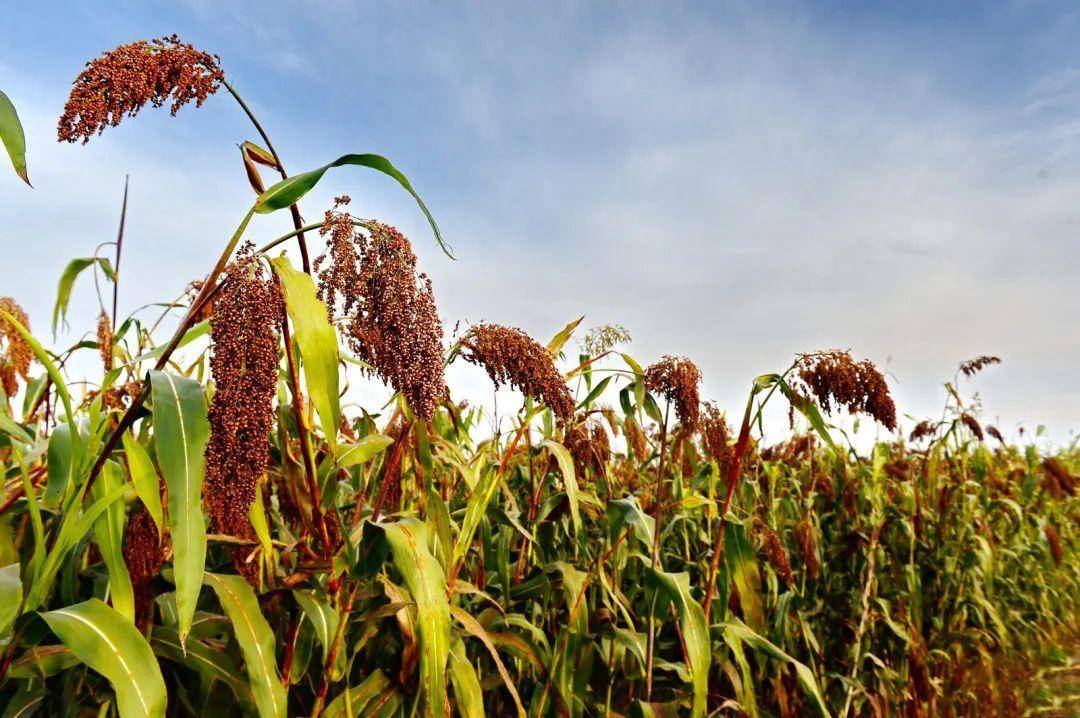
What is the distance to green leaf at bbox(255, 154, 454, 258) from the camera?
1447 millimetres

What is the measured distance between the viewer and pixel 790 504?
4832mm

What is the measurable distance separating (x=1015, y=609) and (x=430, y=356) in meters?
6.11

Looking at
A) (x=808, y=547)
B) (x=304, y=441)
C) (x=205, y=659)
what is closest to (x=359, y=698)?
(x=205, y=659)

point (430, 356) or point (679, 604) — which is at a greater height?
point (430, 356)

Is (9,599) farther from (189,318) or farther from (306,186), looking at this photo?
(306,186)

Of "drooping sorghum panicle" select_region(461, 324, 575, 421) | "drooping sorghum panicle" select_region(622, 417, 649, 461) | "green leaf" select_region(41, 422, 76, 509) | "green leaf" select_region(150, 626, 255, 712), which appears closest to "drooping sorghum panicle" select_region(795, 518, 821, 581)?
"drooping sorghum panicle" select_region(622, 417, 649, 461)

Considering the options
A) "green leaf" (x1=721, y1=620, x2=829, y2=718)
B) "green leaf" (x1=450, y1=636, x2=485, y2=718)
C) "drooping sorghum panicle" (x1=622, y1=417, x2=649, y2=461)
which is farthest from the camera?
"drooping sorghum panicle" (x1=622, y1=417, x2=649, y2=461)

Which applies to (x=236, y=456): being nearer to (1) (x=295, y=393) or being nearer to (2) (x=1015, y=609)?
(1) (x=295, y=393)

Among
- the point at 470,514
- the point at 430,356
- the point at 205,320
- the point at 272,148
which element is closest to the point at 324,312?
the point at 430,356

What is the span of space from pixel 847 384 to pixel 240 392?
1.80 metres

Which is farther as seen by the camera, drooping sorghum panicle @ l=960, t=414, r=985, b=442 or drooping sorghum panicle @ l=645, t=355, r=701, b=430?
drooping sorghum panicle @ l=960, t=414, r=985, b=442

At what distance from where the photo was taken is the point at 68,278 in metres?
2.68

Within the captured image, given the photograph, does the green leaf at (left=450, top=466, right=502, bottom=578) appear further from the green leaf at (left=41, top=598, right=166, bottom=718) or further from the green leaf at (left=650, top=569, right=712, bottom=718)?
the green leaf at (left=41, top=598, right=166, bottom=718)

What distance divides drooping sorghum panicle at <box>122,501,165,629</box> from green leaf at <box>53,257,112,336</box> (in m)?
1.24
